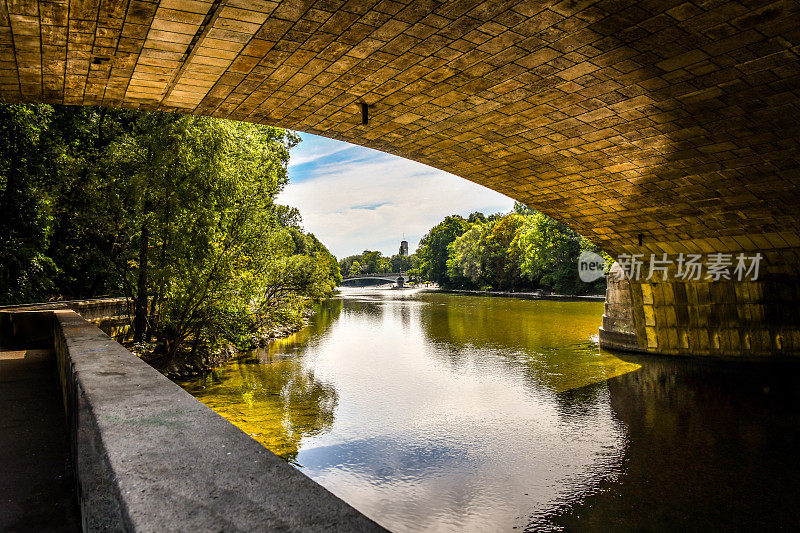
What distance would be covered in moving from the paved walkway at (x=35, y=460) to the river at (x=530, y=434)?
4342 millimetres

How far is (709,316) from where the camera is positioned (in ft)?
50.4

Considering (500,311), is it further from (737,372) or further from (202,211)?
(202,211)

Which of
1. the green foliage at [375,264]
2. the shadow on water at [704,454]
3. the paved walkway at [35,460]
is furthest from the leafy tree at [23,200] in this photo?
the green foliage at [375,264]

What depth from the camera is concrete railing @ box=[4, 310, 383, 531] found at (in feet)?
4.30

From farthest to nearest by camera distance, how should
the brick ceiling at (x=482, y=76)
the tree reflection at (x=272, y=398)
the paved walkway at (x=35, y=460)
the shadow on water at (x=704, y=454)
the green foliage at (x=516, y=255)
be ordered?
1. the green foliage at (x=516, y=255)
2. the tree reflection at (x=272, y=398)
3. the shadow on water at (x=704, y=454)
4. the brick ceiling at (x=482, y=76)
5. the paved walkway at (x=35, y=460)

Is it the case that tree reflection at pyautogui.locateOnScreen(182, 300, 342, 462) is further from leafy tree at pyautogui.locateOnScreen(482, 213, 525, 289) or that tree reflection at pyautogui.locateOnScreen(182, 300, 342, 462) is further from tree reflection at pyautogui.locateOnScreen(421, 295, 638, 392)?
leafy tree at pyautogui.locateOnScreen(482, 213, 525, 289)

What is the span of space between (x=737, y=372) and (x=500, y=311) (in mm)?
21034

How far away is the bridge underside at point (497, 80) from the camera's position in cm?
540

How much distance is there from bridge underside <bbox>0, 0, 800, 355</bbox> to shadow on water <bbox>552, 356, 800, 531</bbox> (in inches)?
174

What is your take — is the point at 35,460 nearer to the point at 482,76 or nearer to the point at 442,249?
the point at 482,76

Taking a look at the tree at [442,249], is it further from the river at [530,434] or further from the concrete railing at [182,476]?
the concrete railing at [182,476]

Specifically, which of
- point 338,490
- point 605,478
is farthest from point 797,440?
point 338,490

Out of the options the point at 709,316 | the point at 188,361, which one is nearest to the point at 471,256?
the point at 709,316

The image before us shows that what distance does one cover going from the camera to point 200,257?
1426 cm
